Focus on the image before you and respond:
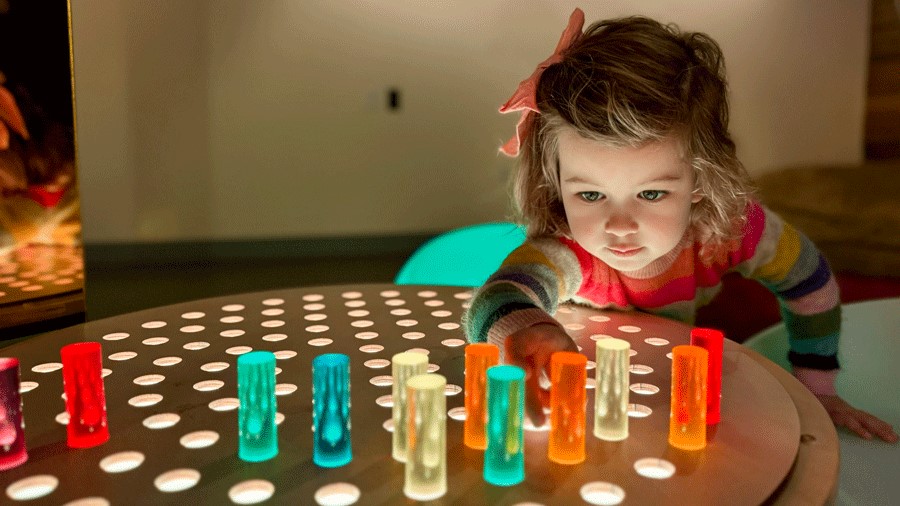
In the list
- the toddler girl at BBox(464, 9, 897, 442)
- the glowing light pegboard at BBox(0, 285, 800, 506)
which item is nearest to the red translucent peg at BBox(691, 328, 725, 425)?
the glowing light pegboard at BBox(0, 285, 800, 506)

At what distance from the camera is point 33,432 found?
47cm

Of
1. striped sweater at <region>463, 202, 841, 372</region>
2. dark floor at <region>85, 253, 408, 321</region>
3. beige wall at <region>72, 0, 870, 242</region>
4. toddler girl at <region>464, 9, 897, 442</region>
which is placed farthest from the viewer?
beige wall at <region>72, 0, 870, 242</region>

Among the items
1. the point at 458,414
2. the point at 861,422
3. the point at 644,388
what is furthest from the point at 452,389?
the point at 861,422

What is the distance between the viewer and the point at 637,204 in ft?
2.43

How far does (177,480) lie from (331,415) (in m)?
0.10

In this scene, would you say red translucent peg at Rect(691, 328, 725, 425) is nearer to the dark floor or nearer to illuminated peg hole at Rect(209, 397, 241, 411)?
illuminated peg hole at Rect(209, 397, 241, 411)

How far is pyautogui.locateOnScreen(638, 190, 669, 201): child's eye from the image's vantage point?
75 centimetres

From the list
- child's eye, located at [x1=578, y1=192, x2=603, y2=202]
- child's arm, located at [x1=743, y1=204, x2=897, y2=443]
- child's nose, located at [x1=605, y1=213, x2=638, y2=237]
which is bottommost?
child's arm, located at [x1=743, y1=204, x2=897, y2=443]

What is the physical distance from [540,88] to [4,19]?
1.85 feet

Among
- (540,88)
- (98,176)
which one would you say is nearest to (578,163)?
(540,88)

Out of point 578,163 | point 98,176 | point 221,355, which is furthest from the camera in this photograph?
point 98,176

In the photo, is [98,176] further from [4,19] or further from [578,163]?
[578,163]

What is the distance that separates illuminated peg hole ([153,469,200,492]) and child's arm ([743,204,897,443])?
2.47ft

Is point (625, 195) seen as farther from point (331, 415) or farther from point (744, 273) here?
point (331, 415)
